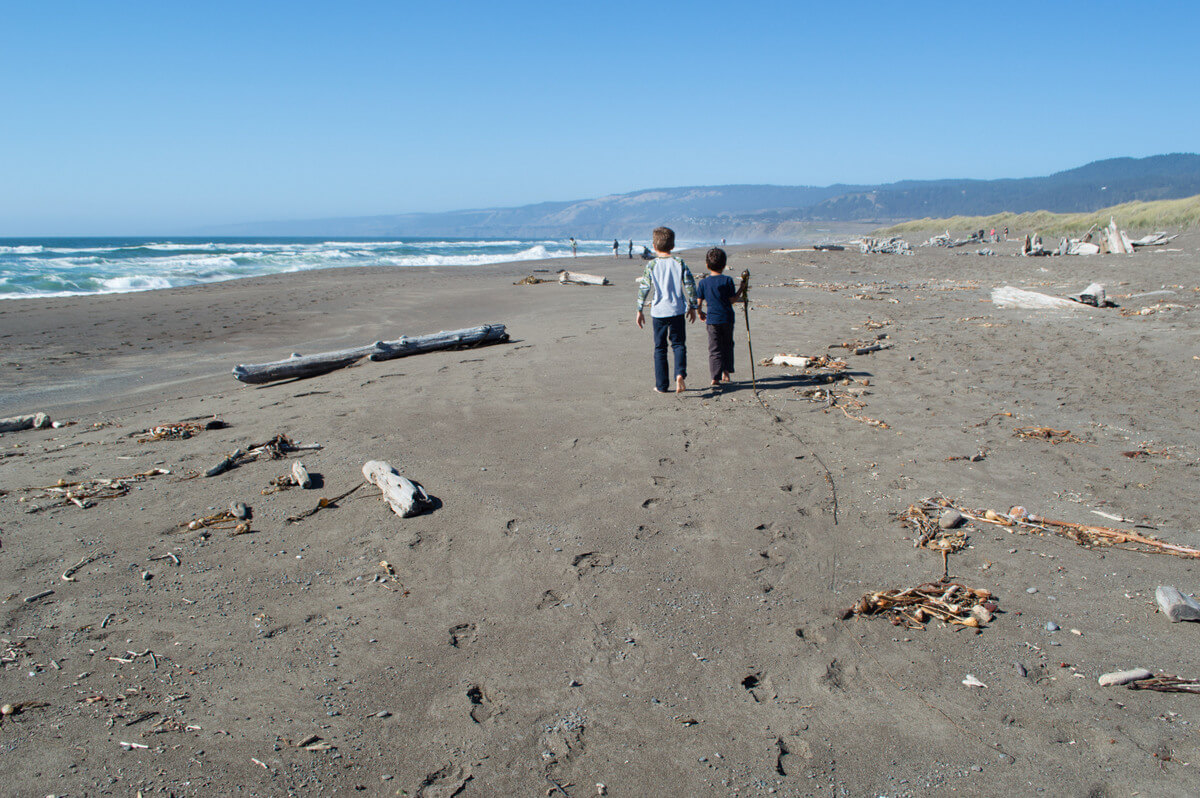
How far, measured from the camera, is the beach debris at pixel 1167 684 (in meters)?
2.68

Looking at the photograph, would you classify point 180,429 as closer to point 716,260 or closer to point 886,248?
point 716,260

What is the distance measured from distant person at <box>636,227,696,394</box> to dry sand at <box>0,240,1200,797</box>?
549mm

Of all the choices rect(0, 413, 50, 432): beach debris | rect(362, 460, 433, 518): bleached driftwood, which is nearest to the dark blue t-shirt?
rect(362, 460, 433, 518): bleached driftwood

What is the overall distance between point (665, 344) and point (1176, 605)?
462 cm

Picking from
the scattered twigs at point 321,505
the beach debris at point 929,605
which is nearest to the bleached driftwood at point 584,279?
the scattered twigs at point 321,505

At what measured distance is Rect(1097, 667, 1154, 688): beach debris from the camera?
274 centimetres

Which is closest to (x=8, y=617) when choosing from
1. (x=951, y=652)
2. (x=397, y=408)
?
(x=397, y=408)

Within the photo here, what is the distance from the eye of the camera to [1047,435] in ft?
18.6

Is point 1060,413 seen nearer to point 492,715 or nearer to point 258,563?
point 492,715

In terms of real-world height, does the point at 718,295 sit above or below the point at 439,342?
above

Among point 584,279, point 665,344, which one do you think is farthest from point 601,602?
point 584,279

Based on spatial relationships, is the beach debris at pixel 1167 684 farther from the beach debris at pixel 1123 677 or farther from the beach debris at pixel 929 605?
the beach debris at pixel 929 605

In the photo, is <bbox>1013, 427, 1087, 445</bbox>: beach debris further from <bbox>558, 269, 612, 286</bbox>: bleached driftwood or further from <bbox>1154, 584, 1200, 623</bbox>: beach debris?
<bbox>558, 269, 612, 286</bbox>: bleached driftwood

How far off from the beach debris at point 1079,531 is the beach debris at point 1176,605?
59cm
